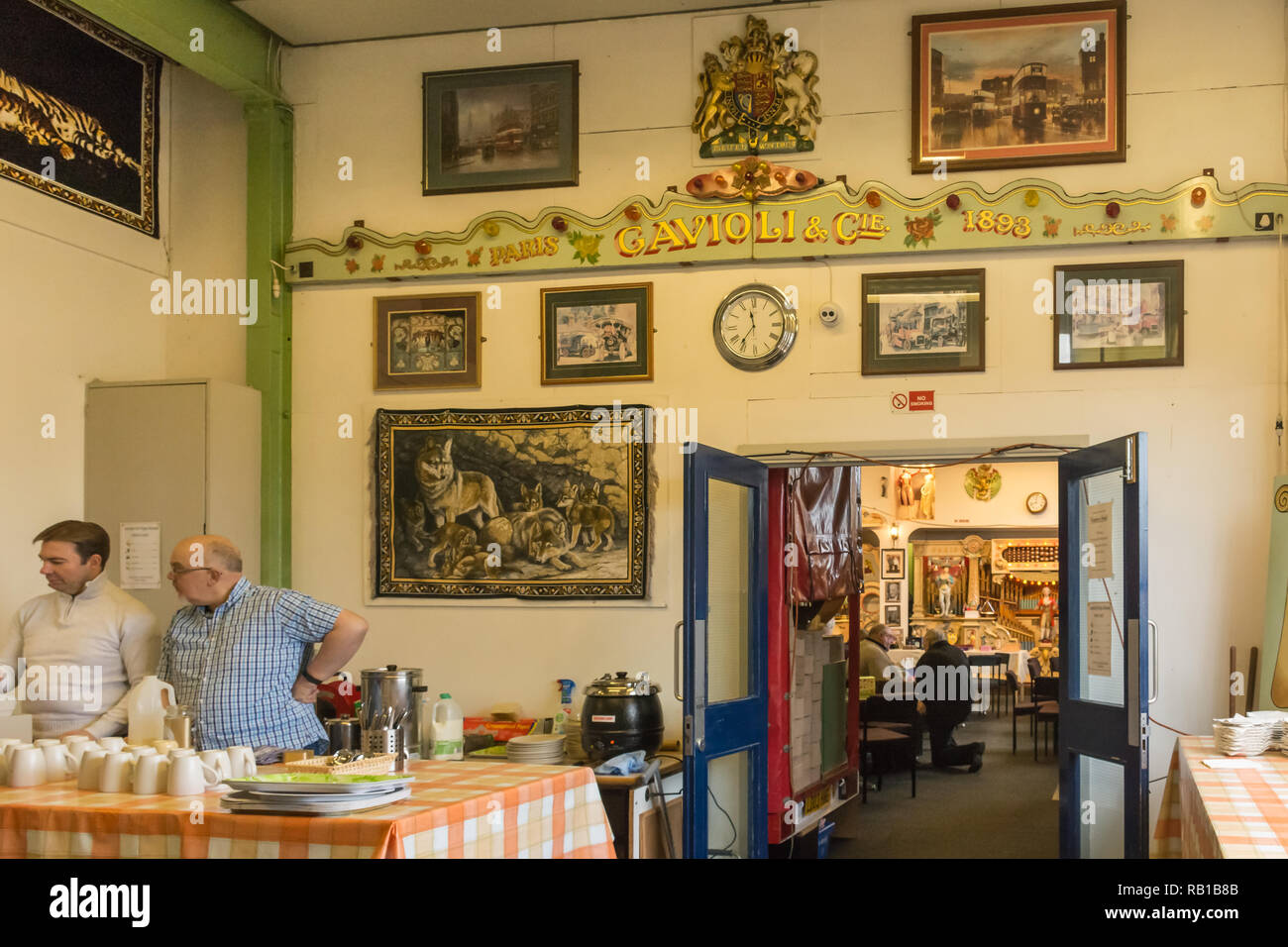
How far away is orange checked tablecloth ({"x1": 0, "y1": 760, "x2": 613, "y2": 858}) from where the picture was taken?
303cm

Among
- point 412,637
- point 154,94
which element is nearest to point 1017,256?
point 412,637

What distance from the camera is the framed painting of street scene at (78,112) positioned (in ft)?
20.5

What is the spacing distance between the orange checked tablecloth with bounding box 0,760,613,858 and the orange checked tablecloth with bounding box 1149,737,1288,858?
70.2 inches

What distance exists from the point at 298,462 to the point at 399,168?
5.74ft

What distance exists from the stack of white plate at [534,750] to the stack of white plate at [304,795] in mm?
2547

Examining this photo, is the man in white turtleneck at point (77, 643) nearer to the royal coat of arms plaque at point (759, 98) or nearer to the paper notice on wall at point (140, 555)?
the paper notice on wall at point (140, 555)

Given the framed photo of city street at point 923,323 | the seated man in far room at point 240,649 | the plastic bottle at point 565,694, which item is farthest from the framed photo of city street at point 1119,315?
the seated man in far room at point 240,649

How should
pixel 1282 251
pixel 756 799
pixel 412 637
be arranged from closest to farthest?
pixel 1282 251
pixel 756 799
pixel 412 637

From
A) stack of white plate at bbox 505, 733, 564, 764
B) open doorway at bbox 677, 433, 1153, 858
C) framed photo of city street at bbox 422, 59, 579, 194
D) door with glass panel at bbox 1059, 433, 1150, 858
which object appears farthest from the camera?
framed photo of city street at bbox 422, 59, 579, 194

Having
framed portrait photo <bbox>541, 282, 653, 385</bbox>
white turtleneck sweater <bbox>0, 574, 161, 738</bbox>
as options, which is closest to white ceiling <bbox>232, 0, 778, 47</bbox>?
framed portrait photo <bbox>541, 282, 653, 385</bbox>

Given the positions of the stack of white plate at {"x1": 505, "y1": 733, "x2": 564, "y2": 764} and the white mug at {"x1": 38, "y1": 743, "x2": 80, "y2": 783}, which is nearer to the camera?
the white mug at {"x1": 38, "y1": 743, "x2": 80, "y2": 783}

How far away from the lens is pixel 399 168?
23.7 ft

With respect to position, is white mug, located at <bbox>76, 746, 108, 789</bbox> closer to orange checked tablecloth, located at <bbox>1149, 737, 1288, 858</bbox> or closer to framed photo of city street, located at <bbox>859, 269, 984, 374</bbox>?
orange checked tablecloth, located at <bbox>1149, 737, 1288, 858</bbox>
